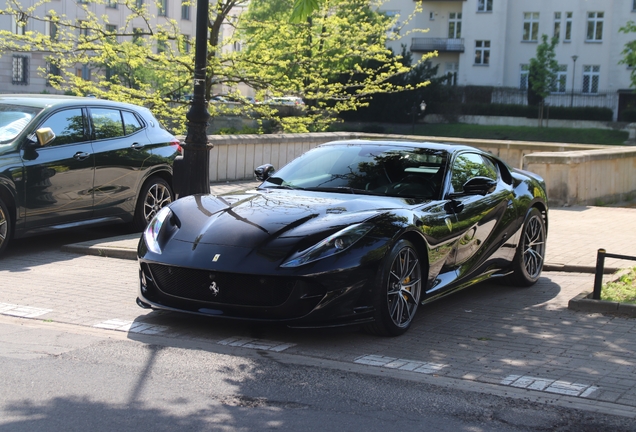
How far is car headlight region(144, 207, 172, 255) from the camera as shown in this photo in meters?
6.49

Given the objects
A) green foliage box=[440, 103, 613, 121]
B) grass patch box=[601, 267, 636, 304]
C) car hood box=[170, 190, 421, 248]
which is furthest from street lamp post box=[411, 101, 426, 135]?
car hood box=[170, 190, 421, 248]

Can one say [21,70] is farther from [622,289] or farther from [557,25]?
[622,289]

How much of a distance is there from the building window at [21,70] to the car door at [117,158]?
56.9 metres

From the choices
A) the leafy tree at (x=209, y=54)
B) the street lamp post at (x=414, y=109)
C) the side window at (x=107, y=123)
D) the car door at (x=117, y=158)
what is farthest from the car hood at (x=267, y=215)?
the street lamp post at (x=414, y=109)

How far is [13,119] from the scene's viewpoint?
978cm

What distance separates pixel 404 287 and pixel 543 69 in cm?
6209

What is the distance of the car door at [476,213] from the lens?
7.39 metres

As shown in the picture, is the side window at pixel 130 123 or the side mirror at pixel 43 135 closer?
the side mirror at pixel 43 135

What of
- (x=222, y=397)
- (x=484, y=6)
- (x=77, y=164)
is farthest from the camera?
(x=484, y=6)

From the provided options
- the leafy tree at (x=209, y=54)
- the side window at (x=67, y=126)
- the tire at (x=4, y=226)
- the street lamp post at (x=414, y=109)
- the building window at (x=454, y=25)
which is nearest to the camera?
the tire at (x=4, y=226)

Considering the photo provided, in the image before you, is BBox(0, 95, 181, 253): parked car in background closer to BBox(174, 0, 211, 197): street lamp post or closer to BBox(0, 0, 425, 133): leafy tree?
BBox(174, 0, 211, 197): street lamp post

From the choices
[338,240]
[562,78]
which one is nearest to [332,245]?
[338,240]

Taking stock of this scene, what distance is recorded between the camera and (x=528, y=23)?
236 ft

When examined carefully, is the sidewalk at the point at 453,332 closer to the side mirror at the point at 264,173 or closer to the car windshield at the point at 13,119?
the car windshield at the point at 13,119
